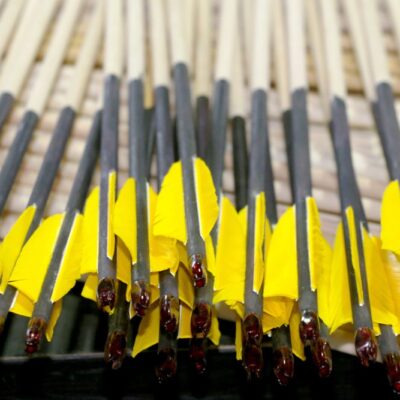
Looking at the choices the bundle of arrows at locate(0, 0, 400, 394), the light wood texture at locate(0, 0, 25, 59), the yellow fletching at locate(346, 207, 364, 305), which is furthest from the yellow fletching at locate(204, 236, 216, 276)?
the light wood texture at locate(0, 0, 25, 59)

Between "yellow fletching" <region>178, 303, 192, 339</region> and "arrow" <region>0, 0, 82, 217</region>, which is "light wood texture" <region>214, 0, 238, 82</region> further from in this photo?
"yellow fletching" <region>178, 303, 192, 339</region>

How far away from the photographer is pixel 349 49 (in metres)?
0.81

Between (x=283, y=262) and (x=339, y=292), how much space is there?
45 millimetres

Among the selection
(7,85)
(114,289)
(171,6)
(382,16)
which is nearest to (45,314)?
(114,289)

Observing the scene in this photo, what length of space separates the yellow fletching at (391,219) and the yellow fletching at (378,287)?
19mm

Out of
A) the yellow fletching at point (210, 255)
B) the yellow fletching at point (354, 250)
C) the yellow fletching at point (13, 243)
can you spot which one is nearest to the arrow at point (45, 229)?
the yellow fletching at point (13, 243)

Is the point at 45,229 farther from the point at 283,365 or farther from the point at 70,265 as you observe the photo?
the point at 283,365

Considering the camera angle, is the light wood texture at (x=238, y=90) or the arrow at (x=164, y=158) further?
the light wood texture at (x=238, y=90)

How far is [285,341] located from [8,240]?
222mm

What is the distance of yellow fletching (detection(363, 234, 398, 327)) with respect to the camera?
499 millimetres

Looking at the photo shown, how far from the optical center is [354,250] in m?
0.54

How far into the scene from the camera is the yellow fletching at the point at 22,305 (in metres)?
0.51

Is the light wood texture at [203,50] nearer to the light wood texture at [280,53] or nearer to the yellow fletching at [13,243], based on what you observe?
the light wood texture at [280,53]

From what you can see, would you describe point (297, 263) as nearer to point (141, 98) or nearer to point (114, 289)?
point (114, 289)
